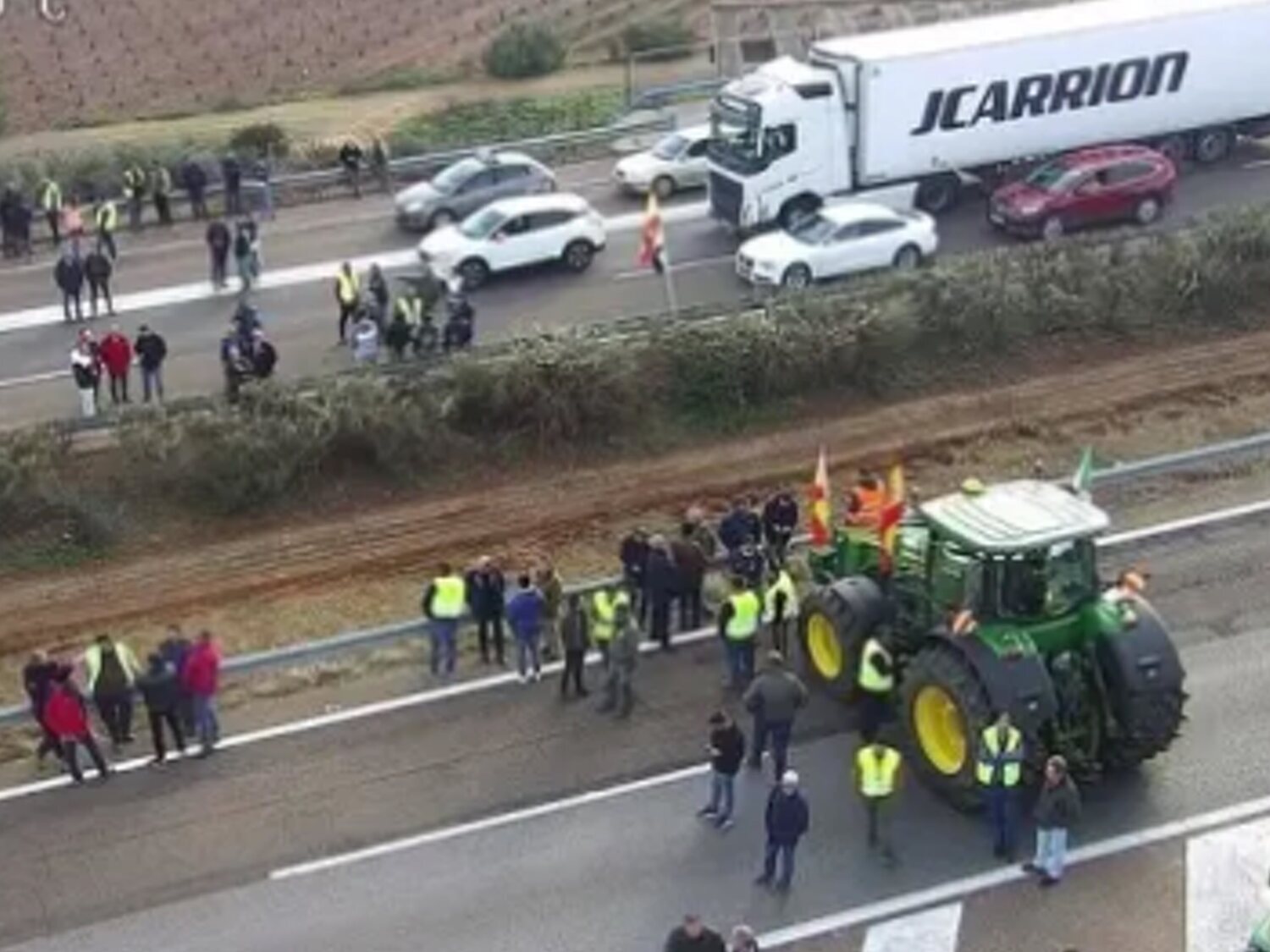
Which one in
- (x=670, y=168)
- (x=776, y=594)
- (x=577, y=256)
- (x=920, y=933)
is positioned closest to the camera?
(x=920, y=933)

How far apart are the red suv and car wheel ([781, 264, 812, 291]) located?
4307 mm

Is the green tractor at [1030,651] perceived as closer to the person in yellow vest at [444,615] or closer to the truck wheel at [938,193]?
the person in yellow vest at [444,615]

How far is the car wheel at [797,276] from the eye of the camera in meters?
30.1

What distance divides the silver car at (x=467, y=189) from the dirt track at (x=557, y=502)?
10115 millimetres

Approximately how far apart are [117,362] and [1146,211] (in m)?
16.9

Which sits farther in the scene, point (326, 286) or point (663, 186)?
point (663, 186)

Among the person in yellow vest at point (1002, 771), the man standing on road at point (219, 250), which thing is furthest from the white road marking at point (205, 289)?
the person in yellow vest at point (1002, 771)

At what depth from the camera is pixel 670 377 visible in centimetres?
2577

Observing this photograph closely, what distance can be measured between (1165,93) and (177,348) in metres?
17.5

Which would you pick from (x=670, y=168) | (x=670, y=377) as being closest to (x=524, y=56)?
(x=670, y=168)

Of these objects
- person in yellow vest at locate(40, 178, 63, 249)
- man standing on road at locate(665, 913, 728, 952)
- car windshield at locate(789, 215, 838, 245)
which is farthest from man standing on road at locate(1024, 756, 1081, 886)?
person in yellow vest at locate(40, 178, 63, 249)

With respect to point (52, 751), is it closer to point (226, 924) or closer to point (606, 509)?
point (226, 924)

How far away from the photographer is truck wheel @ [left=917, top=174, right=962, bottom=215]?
3431 centimetres

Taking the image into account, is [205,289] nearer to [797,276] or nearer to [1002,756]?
[797,276]
